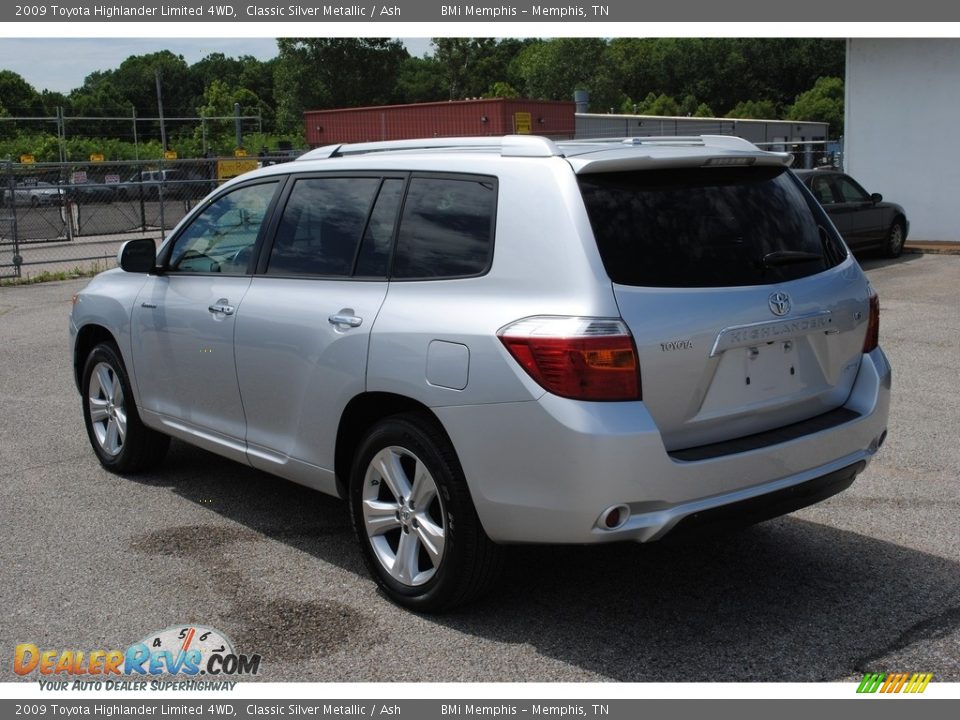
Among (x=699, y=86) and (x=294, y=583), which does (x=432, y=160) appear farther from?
(x=699, y=86)

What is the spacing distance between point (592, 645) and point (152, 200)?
26433 mm

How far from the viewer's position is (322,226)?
506 centimetres

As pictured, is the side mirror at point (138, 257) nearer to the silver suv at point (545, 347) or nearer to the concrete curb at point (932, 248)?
the silver suv at point (545, 347)

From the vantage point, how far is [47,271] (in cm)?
1936

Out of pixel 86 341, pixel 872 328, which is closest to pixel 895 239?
pixel 872 328

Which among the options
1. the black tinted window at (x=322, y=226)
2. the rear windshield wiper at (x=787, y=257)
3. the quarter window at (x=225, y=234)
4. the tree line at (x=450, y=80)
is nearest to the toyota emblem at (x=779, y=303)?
the rear windshield wiper at (x=787, y=257)

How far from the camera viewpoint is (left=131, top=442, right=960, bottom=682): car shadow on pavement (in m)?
4.02

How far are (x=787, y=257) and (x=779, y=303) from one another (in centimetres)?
25

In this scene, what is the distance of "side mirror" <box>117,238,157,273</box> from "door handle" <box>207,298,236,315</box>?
0.76m

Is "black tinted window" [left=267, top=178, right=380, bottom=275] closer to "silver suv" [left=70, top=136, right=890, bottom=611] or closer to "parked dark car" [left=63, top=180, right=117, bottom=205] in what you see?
"silver suv" [left=70, top=136, right=890, bottom=611]

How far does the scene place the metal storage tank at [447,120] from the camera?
103 ft

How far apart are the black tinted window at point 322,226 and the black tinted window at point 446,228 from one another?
324 millimetres

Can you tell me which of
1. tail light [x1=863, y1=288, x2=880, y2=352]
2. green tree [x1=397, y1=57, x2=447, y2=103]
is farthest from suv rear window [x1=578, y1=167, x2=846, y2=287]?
green tree [x1=397, y1=57, x2=447, y2=103]
